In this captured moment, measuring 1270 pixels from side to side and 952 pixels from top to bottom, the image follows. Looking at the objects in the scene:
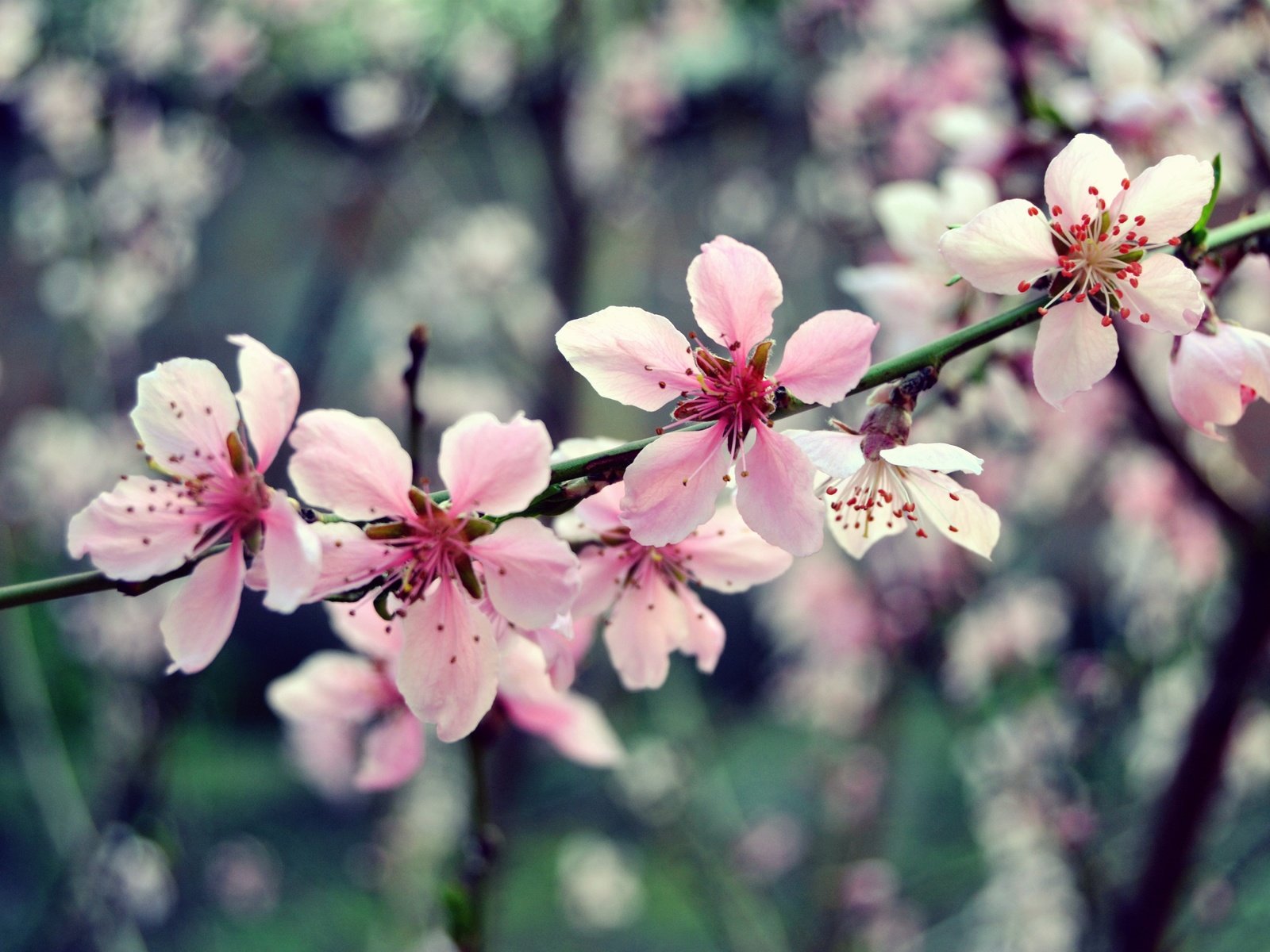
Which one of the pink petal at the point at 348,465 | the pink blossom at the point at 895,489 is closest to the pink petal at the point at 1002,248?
the pink blossom at the point at 895,489

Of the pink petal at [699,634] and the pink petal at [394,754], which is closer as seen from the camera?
the pink petal at [699,634]

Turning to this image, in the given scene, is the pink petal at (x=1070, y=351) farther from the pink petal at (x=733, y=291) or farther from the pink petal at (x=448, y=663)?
the pink petal at (x=448, y=663)

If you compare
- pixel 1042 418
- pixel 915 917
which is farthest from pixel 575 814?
pixel 1042 418

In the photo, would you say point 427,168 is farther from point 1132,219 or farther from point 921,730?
point 1132,219

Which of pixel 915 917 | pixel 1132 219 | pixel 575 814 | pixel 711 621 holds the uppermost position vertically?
pixel 1132 219

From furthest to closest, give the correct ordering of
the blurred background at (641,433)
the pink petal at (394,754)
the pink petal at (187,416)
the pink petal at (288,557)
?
the blurred background at (641,433) < the pink petal at (394,754) < the pink petal at (187,416) < the pink petal at (288,557)

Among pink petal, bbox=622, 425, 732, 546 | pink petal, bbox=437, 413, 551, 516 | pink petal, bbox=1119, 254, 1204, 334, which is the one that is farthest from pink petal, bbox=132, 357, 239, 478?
pink petal, bbox=1119, 254, 1204, 334
